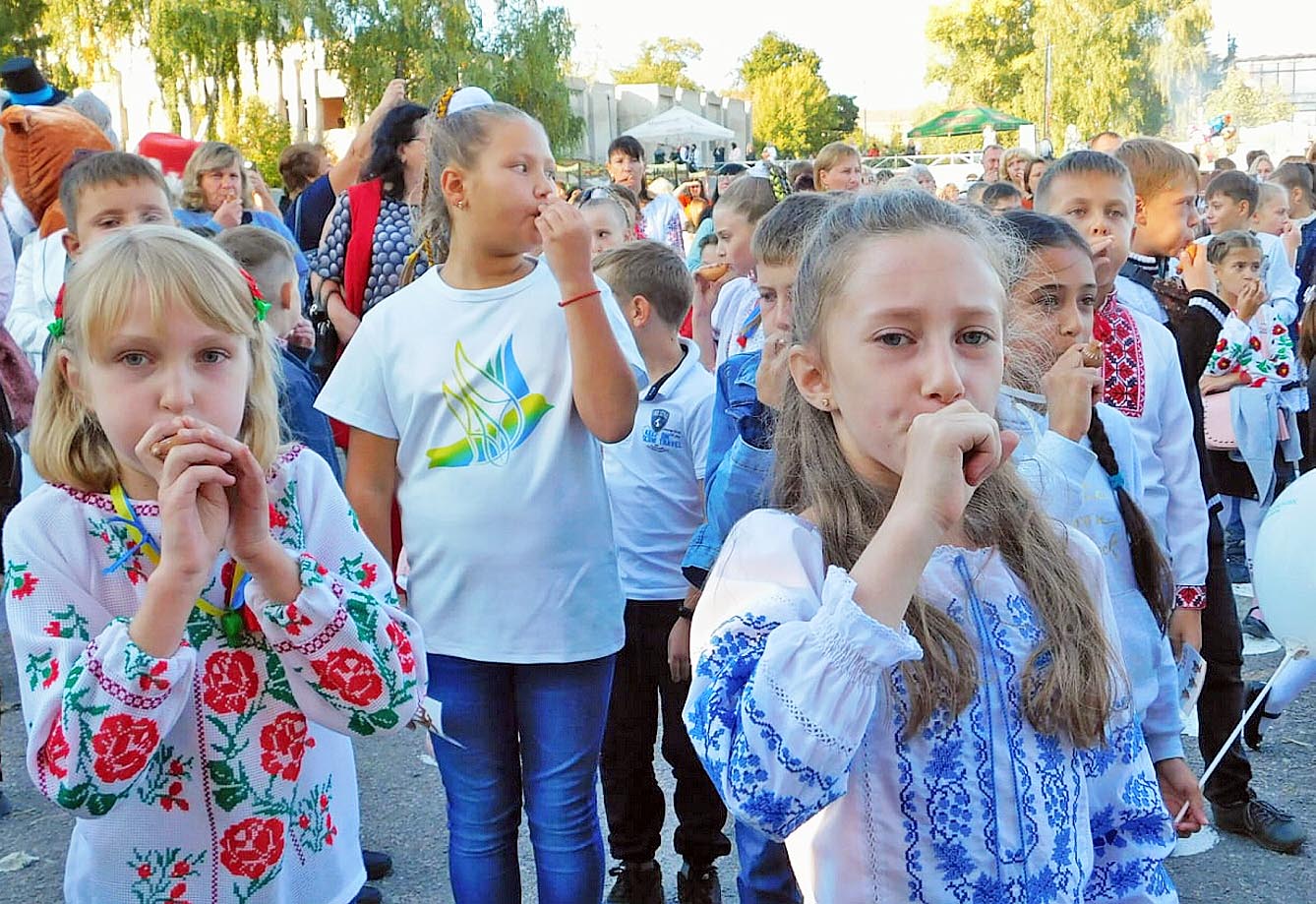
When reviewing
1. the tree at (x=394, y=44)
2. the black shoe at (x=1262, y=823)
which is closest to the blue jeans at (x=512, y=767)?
the black shoe at (x=1262, y=823)

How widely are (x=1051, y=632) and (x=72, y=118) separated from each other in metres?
4.45

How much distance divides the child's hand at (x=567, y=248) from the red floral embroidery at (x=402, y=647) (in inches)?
34.3

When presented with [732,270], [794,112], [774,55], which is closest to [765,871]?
[732,270]

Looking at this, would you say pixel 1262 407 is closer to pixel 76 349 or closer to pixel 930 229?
pixel 930 229

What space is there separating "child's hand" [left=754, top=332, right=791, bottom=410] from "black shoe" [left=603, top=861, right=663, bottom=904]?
1495mm

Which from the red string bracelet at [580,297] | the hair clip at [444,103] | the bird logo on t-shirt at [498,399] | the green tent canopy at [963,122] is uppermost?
the green tent canopy at [963,122]

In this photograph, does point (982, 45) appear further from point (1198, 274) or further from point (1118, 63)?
point (1198, 274)

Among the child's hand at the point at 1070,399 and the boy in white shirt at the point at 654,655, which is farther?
the boy in white shirt at the point at 654,655

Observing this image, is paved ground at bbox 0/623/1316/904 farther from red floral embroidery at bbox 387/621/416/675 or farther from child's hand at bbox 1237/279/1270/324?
child's hand at bbox 1237/279/1270/324

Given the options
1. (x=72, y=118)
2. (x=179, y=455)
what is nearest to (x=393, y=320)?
→ (x=179, y=455)

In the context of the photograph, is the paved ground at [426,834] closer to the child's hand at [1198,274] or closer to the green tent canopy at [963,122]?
the child's hand at [1198,274]

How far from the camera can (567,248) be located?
247cm

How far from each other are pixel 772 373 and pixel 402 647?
2.75 feet

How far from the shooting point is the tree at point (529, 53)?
108 feet
